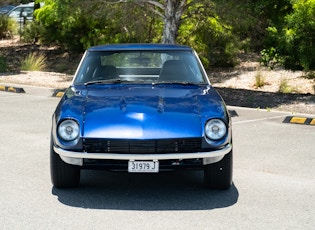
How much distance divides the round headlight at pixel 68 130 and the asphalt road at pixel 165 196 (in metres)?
0.61

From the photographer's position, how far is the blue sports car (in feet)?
20.9

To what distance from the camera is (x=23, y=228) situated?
5617 millimetres

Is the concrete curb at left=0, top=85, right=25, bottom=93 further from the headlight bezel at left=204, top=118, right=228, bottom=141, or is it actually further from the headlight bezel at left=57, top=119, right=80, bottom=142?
the headlight bezel at left=204, top=118, right=228, bottom=141

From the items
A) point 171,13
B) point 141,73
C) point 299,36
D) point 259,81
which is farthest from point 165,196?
point 259,81

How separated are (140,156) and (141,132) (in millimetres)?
232

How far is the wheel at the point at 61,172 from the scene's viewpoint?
6.75 m

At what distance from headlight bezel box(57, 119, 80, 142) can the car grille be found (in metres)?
0.15

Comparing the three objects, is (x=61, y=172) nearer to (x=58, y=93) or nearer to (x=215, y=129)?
(x=215, y=129)

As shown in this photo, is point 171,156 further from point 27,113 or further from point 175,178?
point 27,113

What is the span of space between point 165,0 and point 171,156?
11.2 metres

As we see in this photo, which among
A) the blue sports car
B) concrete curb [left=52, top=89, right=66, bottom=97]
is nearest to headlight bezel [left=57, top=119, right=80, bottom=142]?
the blue sports car

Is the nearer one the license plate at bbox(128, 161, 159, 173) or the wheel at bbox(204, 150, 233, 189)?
the license plate at bbox(128, 161, 159, 173)

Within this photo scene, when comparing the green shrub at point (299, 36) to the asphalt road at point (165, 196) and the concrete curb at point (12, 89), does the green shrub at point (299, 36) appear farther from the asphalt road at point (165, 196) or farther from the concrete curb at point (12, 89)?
the concrete curb at point (12, 89)

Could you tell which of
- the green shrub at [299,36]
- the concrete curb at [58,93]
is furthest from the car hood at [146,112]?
the concrete curb at [58,93]
